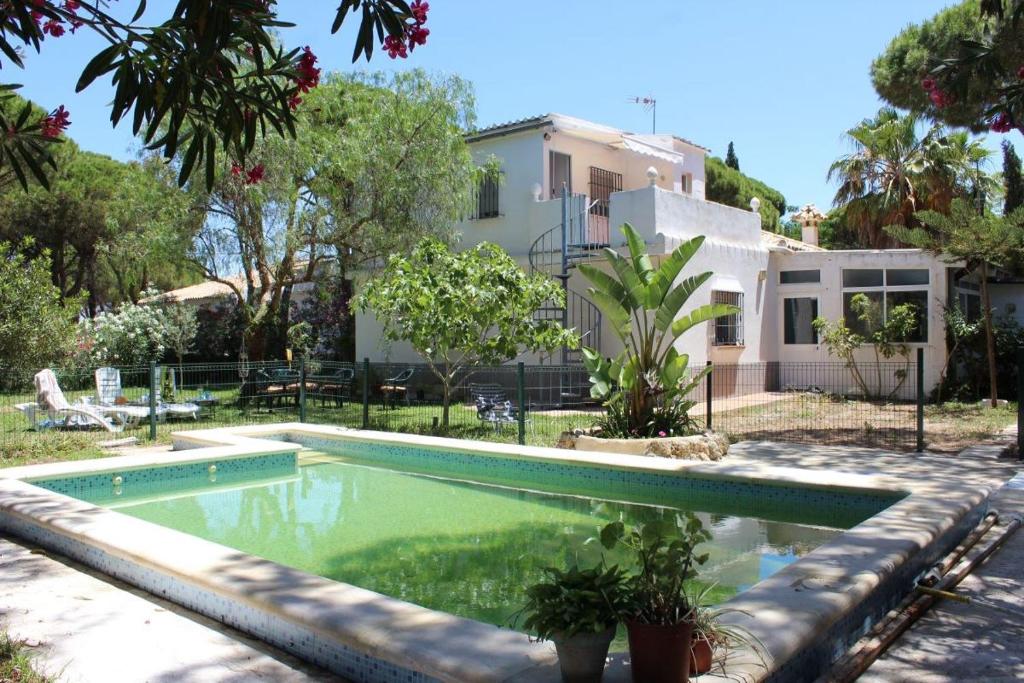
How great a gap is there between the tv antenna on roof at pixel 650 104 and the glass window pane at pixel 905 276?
40.6 feet

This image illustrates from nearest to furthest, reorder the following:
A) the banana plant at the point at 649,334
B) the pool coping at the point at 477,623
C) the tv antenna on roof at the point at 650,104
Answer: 1. the pool coping at the point at 477,623
2. the banana plant at the point at 649,334
3. the tv antenna on roof at the point at 650,104

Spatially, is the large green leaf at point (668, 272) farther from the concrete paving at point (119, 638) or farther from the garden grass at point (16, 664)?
the garden grass at point (16, 664)

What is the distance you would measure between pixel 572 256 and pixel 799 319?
272 inches

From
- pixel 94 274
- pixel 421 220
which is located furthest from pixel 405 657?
pixel 94 274

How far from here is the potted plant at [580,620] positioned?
3.46 m

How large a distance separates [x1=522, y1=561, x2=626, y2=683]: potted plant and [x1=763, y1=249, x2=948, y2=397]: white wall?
1824cm

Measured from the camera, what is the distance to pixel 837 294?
67.9 ft

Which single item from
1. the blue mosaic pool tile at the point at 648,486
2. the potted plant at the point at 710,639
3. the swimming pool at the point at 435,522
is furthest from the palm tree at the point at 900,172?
the potted plant at the point at 710,639

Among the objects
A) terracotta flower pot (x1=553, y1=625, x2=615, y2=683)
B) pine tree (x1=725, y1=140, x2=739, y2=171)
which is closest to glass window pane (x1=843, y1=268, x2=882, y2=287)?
terracotta flower pot (x1=553, y1=625, x2=615, y2=683)

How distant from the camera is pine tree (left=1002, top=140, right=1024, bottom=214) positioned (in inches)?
1141

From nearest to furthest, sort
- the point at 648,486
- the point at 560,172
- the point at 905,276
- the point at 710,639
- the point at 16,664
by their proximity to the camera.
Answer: the point at 710,639 → the point at 16,664 → the point at 648,486 → the point at 905,276 → the point at 560,172

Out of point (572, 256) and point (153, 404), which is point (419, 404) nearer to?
point (572, 256)

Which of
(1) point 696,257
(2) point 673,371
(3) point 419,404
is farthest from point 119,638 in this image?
(1) point 696,257

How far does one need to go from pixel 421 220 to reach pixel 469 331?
6479 mm
